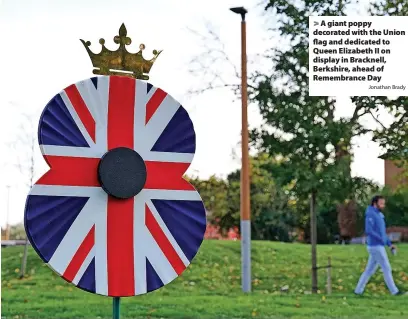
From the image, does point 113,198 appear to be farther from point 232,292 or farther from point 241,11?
point 241,11

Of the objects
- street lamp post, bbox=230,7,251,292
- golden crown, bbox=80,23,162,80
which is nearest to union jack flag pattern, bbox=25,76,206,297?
golden crown, bbox=80,23,162,80

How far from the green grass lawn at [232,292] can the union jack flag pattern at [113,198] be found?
6.42m

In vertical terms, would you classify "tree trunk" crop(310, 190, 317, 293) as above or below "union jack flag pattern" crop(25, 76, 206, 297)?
below

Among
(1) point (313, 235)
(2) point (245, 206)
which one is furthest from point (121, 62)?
(1) point (313, 235)

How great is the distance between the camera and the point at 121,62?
3215 millimetres

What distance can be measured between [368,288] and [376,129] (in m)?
2.79

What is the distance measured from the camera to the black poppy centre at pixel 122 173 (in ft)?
9.51

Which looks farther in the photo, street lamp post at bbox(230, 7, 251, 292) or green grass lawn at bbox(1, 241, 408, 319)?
street lamp post at bbox(230, 7, 251, 292)

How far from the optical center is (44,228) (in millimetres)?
2844

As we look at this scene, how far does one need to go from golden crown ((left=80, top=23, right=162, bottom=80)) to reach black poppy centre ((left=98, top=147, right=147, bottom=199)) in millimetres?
392

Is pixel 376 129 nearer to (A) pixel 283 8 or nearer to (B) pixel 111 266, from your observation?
(A) pixel 283 8

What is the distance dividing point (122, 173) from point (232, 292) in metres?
10.3

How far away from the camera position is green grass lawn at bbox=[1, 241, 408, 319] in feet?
32.1

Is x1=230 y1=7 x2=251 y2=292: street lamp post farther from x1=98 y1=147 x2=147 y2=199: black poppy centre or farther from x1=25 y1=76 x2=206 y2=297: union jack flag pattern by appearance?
x1=98 y1=147 x2=147 y2=199: black poppy centre
